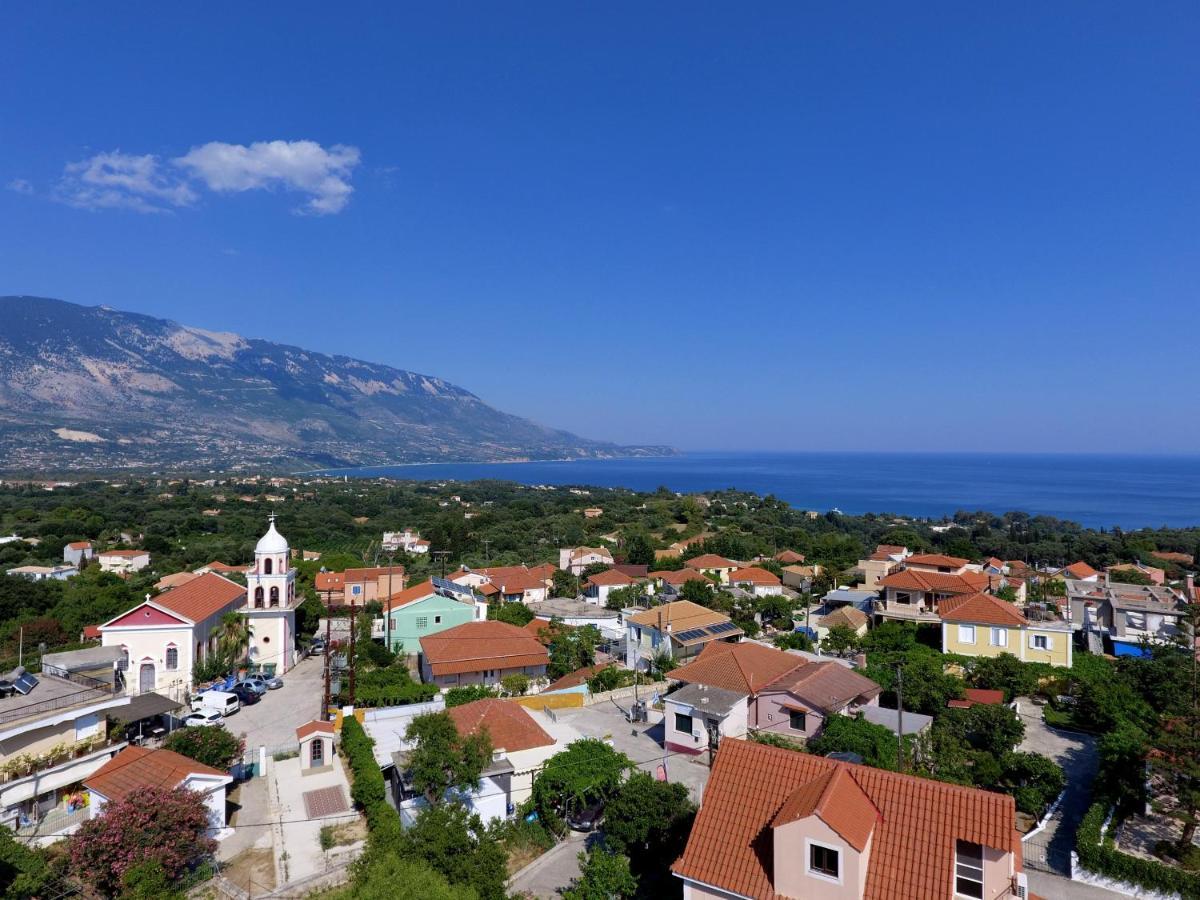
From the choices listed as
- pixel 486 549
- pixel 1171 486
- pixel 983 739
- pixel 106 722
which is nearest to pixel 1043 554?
pixel 486 549

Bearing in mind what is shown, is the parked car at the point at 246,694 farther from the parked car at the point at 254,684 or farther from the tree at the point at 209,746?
the tree at the point at 209,746

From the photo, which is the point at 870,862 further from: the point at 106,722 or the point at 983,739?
the point at 106,722

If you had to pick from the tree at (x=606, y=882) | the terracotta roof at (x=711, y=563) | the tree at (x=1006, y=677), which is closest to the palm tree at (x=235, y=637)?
the tree at (x=606, y=882)

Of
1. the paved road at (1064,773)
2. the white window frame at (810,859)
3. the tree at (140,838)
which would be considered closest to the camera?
the white window frame at (810,859)

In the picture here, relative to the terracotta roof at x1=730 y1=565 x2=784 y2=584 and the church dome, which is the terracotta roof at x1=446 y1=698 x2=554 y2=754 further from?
the terracotta roof at x1=730 y1=565 x2=784 y2=584

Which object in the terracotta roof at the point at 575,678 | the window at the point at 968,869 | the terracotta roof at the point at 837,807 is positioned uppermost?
the terracotta roof at the point at 837,807

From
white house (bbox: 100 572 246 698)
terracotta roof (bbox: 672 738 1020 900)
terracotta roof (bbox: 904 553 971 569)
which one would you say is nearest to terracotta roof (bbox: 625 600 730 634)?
terracotta roof (bbox: 904 553 971 569)

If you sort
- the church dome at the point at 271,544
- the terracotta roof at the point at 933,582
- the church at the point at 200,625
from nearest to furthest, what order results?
1. the church at the point at 200,625
2. the church dome at the point at 271,544
3. the terracotta roof at the point at 933,582
